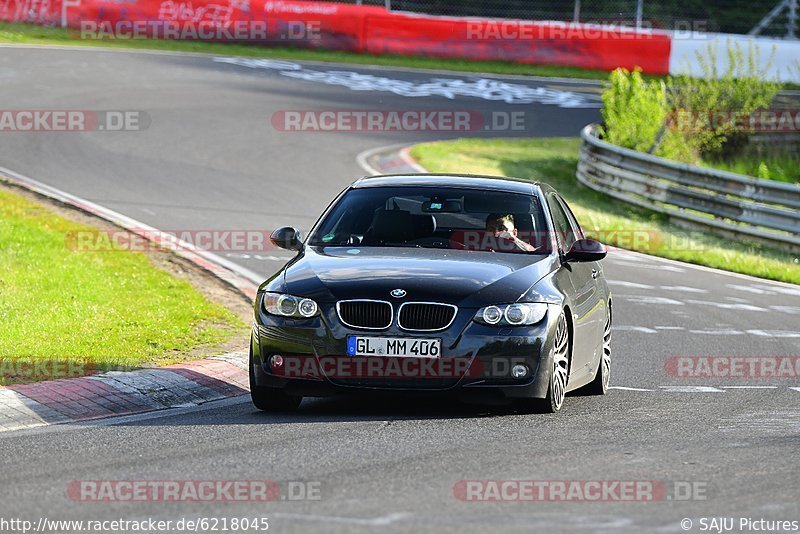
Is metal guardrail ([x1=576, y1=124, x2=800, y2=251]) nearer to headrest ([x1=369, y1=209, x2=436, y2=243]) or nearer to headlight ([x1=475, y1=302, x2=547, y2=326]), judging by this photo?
headrest ([x1=369, y1=209, x2=436, y2=243])

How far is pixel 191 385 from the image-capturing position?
386 inches

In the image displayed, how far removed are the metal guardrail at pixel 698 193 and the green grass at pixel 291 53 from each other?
12693 mm

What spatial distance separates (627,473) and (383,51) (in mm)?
31890

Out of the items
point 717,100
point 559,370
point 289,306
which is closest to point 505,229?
point 559,370

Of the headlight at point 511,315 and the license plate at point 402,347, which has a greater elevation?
the headlight at point 511,315

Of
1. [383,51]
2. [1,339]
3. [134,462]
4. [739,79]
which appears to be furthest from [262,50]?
[134,462]

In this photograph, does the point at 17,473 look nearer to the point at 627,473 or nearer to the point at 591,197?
the point at 627,473

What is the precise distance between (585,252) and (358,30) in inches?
1150

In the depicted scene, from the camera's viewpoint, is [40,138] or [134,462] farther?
[40,138]

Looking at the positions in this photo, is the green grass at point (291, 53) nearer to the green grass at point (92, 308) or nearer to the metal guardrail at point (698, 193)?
the metal guardrail at point (698, 193)

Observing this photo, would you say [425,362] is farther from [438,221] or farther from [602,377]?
[602,377]

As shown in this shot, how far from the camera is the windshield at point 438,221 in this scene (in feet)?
32.4

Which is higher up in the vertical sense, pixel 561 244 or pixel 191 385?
pixel 561 244

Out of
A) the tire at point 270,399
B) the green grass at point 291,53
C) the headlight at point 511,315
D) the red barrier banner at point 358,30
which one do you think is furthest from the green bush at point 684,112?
the tire at point 270,399
